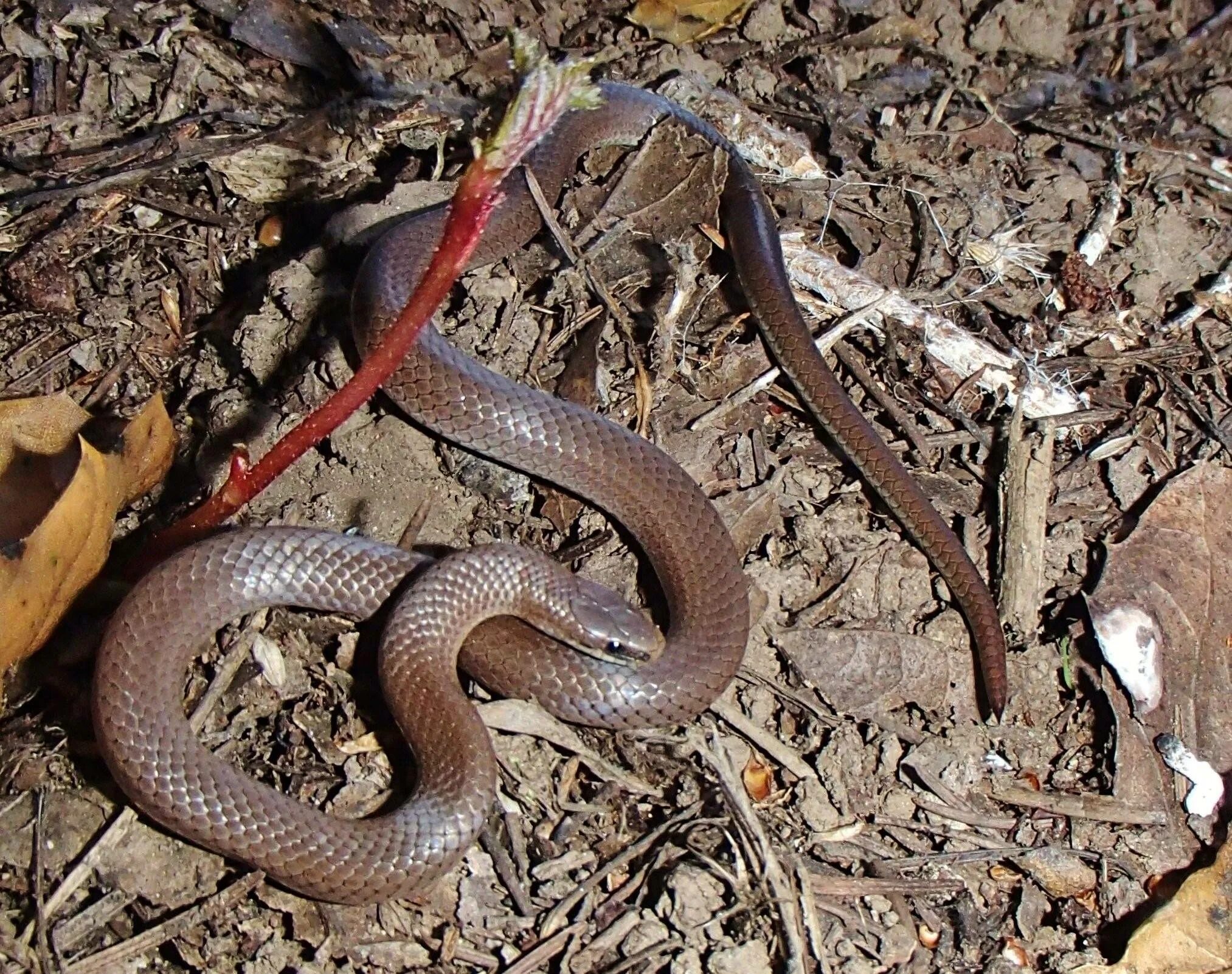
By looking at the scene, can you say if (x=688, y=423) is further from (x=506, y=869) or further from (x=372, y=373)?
(x=506, y=869)

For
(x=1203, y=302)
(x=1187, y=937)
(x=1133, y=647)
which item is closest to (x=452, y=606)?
(x=1133, y=647)

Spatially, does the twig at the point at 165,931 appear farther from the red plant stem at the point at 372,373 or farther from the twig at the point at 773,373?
the twig at the point at 773,373

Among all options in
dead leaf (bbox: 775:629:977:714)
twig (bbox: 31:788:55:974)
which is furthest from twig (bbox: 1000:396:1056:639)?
twig (bbox: 31:788:55:974)

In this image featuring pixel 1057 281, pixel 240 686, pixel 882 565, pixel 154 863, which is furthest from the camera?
pixel 1057 281

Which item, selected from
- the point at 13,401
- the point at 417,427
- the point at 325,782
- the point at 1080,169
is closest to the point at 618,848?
the point at 325,782

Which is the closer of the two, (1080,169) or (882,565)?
(882,565)

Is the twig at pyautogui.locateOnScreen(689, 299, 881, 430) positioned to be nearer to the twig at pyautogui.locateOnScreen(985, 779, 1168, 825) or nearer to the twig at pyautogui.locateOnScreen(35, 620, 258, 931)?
the twig at pyautogui.locateOnScreen(985, 779, 1168, 825)

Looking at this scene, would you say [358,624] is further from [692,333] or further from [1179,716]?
[1179,716]
